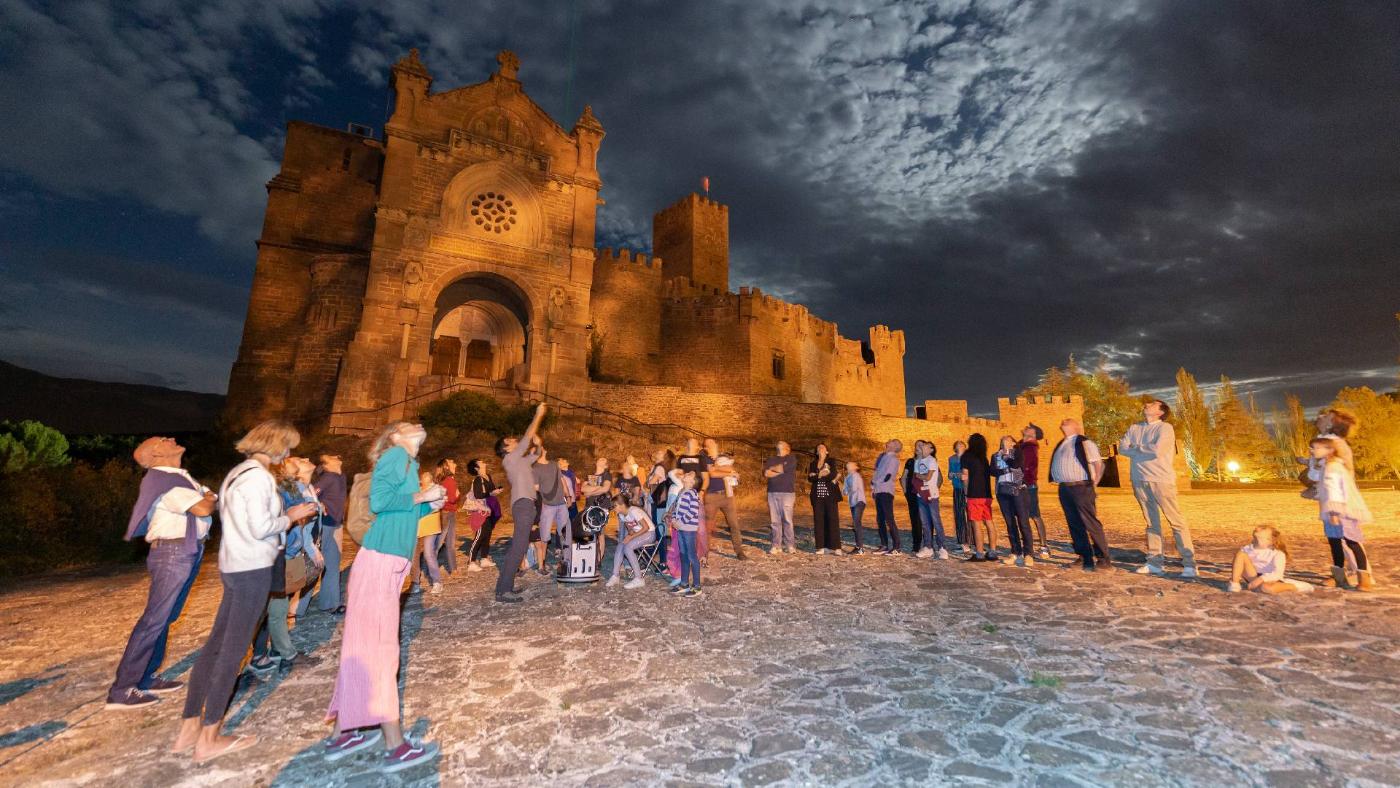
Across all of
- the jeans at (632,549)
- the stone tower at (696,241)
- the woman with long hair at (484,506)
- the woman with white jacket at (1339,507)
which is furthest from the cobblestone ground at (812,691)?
the stone tower at (696,241)

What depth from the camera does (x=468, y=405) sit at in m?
17.1

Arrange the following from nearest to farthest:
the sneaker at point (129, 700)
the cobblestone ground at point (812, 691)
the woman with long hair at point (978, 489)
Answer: the cobblestone ground at point (812, 691)
the sneaker at point (129, 700)
the woman with long hair at point (978, 489)

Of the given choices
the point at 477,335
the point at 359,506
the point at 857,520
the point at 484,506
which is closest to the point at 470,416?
the point at 484,506

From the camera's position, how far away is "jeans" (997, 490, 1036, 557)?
7.62 metres

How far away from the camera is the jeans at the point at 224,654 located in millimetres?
2908

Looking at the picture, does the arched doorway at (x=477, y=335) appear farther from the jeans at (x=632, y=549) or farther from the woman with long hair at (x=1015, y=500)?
the woman with long hair at (x=1015, y=500)

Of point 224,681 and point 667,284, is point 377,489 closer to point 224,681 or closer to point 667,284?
point 224,681

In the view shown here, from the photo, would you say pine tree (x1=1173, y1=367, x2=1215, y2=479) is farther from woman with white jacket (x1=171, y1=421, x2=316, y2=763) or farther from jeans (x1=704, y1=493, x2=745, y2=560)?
woman with white jacket (x1=171, y1=421, x2=316, y2=763)

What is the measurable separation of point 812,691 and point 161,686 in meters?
4.55

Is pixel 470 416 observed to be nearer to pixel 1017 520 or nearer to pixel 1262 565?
pixel 1017 520

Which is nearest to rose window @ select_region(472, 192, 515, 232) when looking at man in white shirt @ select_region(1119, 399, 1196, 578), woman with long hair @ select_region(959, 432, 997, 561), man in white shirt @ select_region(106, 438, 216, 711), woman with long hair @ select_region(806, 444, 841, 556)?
woman with long hair @ select_region(806, 444, 841, 556)

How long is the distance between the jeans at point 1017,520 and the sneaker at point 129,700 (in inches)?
349

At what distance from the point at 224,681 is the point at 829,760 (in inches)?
128

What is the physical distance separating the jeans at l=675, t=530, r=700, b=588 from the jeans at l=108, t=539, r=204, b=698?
434 cm
